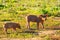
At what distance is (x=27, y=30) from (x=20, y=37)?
1.92 m

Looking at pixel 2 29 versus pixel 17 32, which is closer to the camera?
pixel 17 32

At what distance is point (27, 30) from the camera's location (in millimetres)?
14852

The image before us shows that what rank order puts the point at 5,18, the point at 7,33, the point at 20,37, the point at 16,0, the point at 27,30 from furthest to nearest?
the point at 16,0 < the point at 5,18 < the point at 27,30 < the point at 7,33 < the point at 20,37

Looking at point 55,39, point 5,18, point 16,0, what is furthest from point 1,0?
point 55,39

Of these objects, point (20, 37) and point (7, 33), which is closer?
point (20, 37)

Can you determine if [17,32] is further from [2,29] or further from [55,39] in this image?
[55,39]

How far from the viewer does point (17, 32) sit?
14.0 meters

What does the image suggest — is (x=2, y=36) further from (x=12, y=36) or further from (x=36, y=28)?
(x=36, y=28)

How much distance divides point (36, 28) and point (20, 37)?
8.97 ft

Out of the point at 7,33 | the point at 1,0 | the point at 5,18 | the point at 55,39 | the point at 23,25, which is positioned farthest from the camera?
the point at 1,0

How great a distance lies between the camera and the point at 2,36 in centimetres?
1327

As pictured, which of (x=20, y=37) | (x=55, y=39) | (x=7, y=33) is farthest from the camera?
(x=7, y=33)

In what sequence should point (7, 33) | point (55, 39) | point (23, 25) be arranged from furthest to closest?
point (23, 25), point (7, 33), point (55, 39)

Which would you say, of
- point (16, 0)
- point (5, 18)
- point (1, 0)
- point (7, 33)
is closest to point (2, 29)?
point (7, 33)
